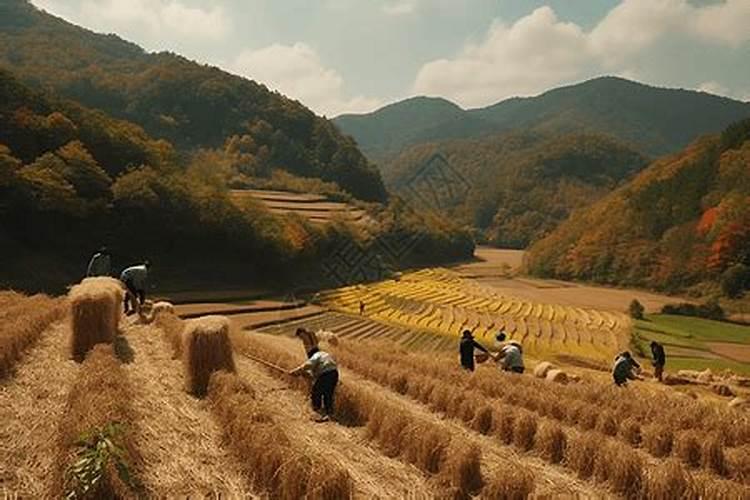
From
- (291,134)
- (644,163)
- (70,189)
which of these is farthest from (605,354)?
(644,163)

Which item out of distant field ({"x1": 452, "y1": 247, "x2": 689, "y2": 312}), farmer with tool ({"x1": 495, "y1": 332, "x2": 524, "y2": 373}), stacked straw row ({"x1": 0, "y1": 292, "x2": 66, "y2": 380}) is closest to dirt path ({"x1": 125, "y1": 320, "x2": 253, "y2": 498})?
stacked straw row ({"x1": 0, "y1": 292, "x2": 66, "y2": 380})

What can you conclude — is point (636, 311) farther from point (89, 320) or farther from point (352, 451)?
point (352, 451)

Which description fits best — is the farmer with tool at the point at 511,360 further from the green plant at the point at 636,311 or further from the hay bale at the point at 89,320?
the green plant at the point at 636,311

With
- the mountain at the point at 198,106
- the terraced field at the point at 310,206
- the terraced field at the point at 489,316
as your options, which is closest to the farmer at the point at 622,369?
the terraced field at the point at 489,316

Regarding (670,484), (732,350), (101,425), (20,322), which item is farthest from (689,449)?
(732,350)

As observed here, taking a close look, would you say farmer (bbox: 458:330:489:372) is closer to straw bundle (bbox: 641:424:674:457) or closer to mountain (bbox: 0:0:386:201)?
straw bundle (bbox: 641:424:674:457)
